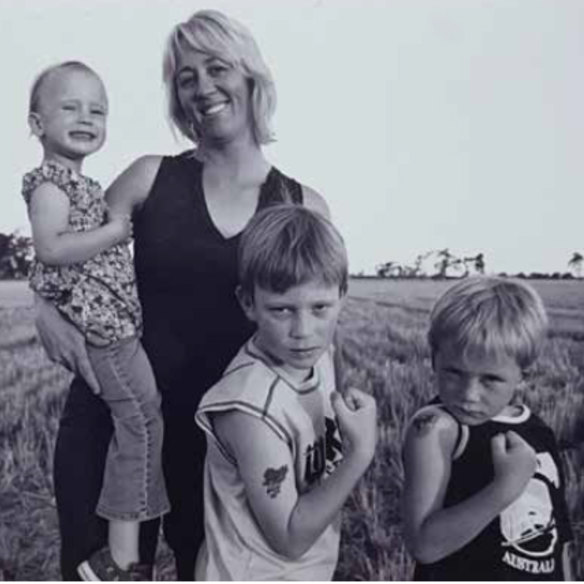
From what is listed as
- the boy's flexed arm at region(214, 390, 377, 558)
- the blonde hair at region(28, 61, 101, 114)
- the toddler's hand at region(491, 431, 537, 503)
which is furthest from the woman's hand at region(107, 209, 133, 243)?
the toddler's hand at region(491, 431, 537, 503)

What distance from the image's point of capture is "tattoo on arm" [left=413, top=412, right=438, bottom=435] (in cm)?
222

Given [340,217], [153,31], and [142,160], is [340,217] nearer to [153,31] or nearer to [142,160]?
[142,160]

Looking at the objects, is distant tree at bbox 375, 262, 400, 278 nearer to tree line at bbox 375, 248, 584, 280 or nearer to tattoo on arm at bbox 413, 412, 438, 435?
tree line at bbox 375, 248, 584, 280

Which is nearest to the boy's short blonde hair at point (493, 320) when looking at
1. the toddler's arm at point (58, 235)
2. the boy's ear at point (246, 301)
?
the boy's ear at point (246, 301)

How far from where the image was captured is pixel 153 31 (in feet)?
7.79

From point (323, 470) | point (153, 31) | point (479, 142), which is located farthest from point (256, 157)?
point (323, 470)

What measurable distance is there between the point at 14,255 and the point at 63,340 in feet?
0.85

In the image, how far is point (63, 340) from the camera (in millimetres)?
2230

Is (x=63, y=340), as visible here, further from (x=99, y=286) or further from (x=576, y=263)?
(x=576, y=263)

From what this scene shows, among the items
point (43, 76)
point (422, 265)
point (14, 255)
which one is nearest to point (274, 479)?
point (422, 265)

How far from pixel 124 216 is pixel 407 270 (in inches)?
29.5

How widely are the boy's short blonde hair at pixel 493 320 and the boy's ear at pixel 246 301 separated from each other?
443 mm

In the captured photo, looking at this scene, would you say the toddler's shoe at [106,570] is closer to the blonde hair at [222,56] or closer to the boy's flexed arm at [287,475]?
the boy's flexed arm at [287,475]

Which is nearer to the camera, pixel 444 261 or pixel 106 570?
pixel 106 570
